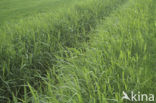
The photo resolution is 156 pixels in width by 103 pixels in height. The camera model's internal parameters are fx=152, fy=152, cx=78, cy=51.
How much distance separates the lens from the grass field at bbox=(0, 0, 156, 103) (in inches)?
60.7

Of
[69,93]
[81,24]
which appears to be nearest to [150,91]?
[69,93]

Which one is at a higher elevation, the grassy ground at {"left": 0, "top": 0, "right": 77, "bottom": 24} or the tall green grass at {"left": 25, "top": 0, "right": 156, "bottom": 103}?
the grassy ground at {"left": 0, "top": 0, "right": 77, "bottom": 24}

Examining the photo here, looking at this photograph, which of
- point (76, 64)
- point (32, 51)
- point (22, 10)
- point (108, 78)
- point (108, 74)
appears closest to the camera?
point (108, 78)

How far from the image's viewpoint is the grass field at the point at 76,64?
154 centimetres

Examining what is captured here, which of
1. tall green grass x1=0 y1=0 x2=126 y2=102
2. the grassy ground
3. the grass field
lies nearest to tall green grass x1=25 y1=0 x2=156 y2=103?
the grass field

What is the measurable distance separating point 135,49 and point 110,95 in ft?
3.61

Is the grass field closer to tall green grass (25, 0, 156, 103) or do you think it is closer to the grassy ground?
tall green grass (25, 0, 156, 103)

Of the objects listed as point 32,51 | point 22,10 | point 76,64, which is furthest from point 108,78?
point 22,10

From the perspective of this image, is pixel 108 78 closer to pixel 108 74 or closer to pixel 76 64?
pixel 108 74

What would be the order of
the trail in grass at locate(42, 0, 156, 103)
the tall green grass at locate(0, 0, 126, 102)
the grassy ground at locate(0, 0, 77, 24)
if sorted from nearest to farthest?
1. the trail in grass at locate(42, 0, 156, 103)
2. the tall green grass at locate(0, 0, 126, 102)
3. the grassy ground at locate(0, 0, 77, 24)

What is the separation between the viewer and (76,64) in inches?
84.0

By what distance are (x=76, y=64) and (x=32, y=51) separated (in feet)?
3.88

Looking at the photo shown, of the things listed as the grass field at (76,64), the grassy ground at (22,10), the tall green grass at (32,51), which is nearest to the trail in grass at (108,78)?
the grass field at (76,64)

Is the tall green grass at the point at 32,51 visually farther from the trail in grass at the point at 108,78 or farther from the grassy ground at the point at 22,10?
the grassy ground at the point at 22,10
